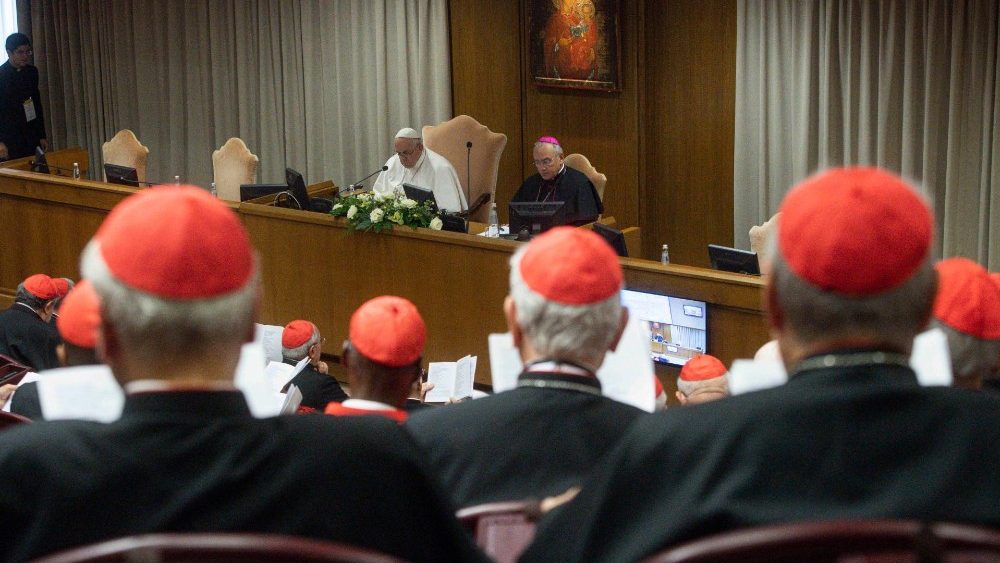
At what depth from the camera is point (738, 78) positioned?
914cm

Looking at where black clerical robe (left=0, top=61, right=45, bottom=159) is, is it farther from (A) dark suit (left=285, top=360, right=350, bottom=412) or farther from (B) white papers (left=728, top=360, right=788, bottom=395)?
(B) white papers (left=728, top=360, right=788, bottom=395)

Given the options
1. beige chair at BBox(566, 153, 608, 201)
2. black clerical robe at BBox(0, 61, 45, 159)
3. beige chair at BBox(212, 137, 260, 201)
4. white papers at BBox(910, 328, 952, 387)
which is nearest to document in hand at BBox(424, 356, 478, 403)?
white papers at BBox(910, 328, 952, 387)

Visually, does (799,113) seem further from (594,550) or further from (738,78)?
(594,550)

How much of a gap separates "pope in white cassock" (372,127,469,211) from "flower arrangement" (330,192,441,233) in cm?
155

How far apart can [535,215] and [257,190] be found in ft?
6.82

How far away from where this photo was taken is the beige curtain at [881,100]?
26.6 ft

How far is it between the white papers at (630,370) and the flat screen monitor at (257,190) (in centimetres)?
624

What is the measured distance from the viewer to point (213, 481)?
1.38 m

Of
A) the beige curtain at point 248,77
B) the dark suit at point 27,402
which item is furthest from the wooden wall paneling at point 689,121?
the dark suit at point 27,402

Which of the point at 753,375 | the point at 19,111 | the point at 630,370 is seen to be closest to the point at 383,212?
the point at 630,370

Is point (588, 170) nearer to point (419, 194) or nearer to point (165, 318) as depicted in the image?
point (419, 194)

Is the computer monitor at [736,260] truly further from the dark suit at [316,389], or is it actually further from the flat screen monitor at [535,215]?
the dark suit at [316,389]

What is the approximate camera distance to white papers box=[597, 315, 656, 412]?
8.04 ft

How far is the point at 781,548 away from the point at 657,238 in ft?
30.5
